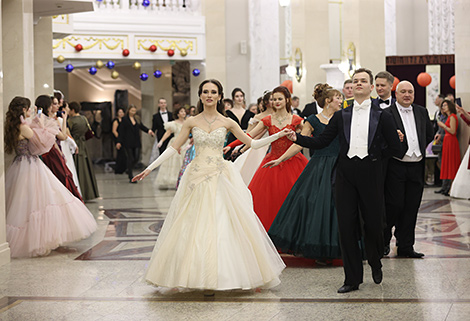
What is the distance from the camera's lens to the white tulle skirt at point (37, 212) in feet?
22.4

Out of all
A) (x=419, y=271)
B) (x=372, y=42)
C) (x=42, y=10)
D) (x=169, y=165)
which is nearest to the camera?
(x=419, y=271)

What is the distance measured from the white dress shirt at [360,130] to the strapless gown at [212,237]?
0.86 metres

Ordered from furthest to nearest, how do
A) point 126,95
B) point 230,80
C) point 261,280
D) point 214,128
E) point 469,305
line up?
point 126,95 → point 230,80 → point 214,128 → point 261,280 → point 469,305

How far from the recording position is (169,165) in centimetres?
1377

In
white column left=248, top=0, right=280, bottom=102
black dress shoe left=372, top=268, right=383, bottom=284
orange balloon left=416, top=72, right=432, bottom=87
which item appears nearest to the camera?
black dress shoe left=372, top=268, right=383, bottom=284

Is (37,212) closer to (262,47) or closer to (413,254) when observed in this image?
(413,254)

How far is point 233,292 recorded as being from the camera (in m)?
5.14

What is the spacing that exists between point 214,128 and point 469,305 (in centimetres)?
214

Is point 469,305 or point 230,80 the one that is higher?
point 230,80

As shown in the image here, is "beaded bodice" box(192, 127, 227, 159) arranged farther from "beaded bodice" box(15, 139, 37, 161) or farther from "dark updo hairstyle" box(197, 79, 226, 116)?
"beaded bodice" box(15, 139, 37, 161)

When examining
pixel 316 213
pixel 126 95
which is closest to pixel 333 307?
pixel 316 213

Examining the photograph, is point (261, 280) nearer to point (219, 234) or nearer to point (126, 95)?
point (219, 234)

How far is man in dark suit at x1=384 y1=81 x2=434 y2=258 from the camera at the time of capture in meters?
6.21

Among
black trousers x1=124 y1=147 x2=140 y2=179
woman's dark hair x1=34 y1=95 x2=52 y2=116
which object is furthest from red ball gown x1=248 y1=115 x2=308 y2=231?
black trousers x1=124 y1=147 x2=140 y2=179
